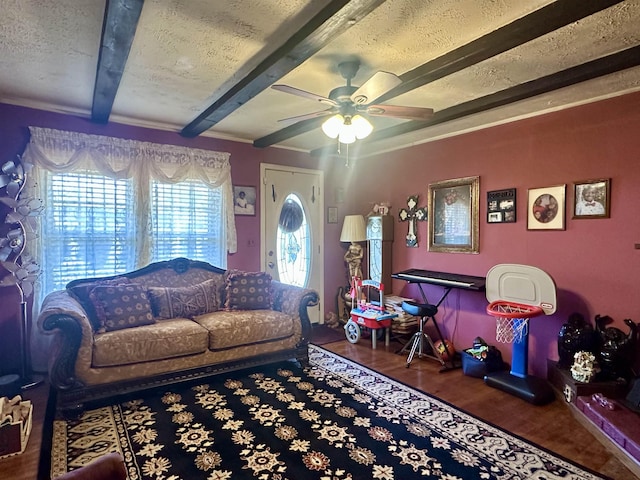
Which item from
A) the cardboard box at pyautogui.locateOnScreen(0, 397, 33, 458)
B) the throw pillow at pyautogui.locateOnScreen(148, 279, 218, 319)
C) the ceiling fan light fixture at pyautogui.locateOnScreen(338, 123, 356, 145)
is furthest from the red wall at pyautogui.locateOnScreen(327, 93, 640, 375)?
the cardboard box at pyautogui.locateOnScreen(0, 397, 33, 458)

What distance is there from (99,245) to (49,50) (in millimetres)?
1922

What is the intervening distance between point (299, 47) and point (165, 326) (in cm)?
243

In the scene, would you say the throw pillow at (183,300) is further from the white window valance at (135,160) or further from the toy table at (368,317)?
the toy table at (368,317)

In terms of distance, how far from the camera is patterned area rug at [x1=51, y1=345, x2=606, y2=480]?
2.10m

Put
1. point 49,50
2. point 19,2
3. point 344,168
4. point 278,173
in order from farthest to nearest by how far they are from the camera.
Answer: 1. point 344,168
2. point 278,173
3. point 49,50
4. point 19,2

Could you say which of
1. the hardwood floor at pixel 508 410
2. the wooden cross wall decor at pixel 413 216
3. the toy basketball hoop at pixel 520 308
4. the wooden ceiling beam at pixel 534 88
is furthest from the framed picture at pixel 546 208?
the hardwood floor at pixel 508 410

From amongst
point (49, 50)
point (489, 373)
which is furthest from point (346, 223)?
point (49, 50)

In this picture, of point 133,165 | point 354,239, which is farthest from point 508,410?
point 133,165

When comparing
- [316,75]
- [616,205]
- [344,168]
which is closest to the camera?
[316,75]

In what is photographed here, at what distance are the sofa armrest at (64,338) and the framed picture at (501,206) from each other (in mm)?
3698

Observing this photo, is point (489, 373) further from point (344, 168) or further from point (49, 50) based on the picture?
point (49, 50)

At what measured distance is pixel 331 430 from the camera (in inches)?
98.0

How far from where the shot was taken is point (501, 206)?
372 cm

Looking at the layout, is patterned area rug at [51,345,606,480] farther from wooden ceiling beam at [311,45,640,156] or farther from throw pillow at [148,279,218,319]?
wooden ceiling beam at [311,45,640,156]
